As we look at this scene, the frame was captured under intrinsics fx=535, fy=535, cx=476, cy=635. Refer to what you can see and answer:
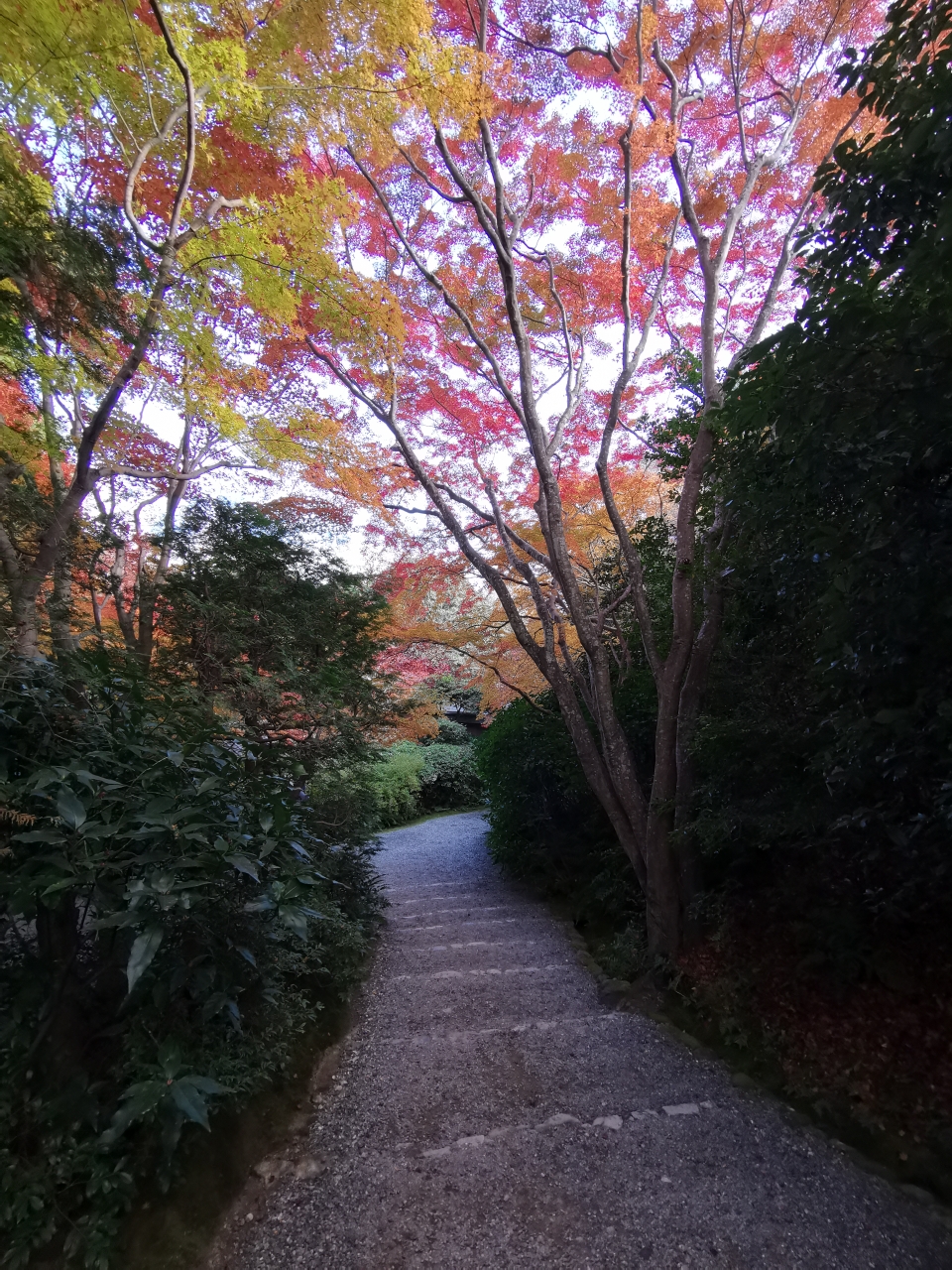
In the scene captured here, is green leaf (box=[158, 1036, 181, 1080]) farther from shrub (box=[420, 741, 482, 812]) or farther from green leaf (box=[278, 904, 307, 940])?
shrub (box=[420, 741, 482, 812])

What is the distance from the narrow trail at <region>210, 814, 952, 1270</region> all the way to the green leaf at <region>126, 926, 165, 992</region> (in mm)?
1006

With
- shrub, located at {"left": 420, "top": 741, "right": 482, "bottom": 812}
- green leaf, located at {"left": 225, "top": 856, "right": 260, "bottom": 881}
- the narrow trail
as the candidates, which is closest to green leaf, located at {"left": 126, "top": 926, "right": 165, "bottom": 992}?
green leaf, located at {"left": 225, "top": 856, "right": 260, "bottom": 881}

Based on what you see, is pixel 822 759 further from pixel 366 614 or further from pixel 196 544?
pixel 196 544

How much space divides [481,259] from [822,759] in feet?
18.2

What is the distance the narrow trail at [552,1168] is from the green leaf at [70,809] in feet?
4.81

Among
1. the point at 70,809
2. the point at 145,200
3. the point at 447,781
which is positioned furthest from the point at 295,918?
the point at 447,781

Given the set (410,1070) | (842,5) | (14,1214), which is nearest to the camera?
(14,1214)

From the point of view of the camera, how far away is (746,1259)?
5.57ft

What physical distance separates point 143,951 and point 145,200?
5381 millimetres

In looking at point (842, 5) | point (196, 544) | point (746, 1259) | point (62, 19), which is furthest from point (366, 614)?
point (842, 5)

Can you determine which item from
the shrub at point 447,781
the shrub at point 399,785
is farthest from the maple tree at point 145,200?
the shrub at point 447,781

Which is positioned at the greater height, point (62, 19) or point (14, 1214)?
point (62, 19)

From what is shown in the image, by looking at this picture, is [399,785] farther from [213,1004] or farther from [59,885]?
[59,885]

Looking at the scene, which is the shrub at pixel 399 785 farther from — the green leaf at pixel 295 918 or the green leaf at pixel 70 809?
the green leaf at pixel 70 809
